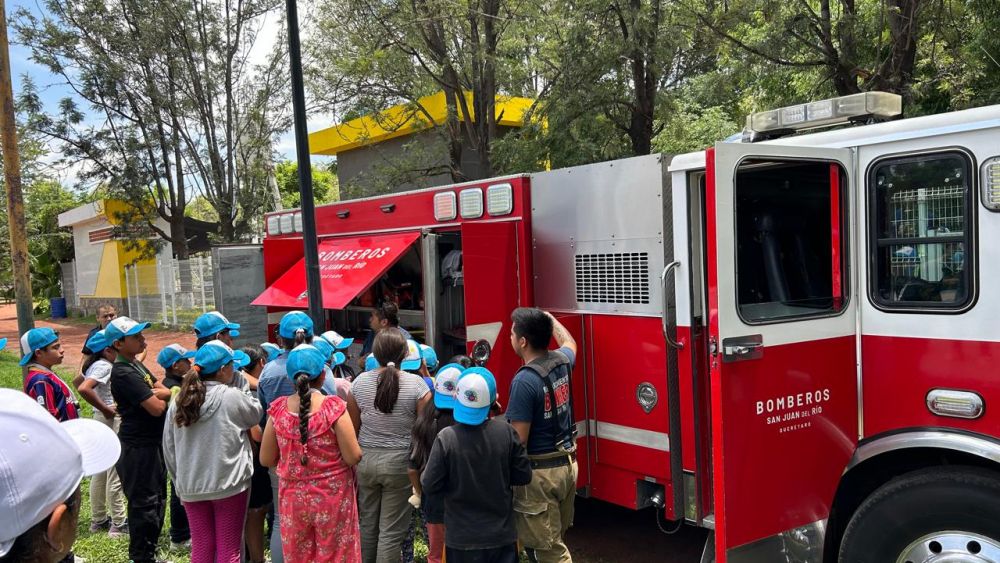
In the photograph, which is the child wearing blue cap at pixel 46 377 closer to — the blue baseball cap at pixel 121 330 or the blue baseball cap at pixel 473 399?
the blue baseball cap at pixel 121 330

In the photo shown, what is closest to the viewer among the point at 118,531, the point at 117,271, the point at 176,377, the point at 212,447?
the point at 212,447

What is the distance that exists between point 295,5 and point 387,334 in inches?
130

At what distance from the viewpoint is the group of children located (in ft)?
11.4

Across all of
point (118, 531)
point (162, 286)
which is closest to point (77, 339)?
point (162, 286)

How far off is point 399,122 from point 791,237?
10807 mm

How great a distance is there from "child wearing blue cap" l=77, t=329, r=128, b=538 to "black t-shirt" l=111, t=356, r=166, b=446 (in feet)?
1.69

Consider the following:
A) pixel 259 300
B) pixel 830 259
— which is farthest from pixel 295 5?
pixel 830 259

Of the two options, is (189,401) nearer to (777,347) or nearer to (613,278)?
(613,278)

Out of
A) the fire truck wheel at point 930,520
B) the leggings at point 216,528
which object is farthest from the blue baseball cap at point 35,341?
the fire truck wheel at point 930,520

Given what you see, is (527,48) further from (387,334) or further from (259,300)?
(387,334)

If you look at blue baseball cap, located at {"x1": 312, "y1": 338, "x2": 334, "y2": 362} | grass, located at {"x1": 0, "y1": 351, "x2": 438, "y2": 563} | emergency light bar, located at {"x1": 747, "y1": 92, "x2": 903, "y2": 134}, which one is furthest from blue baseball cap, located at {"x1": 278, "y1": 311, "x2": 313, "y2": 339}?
emergency light bar, located at {"x1": 747, "y1": 92, "x2": 903, "y2": 134}

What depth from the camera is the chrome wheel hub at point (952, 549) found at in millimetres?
3082

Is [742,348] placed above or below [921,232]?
below

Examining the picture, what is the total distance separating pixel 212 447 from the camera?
4.06 metres
